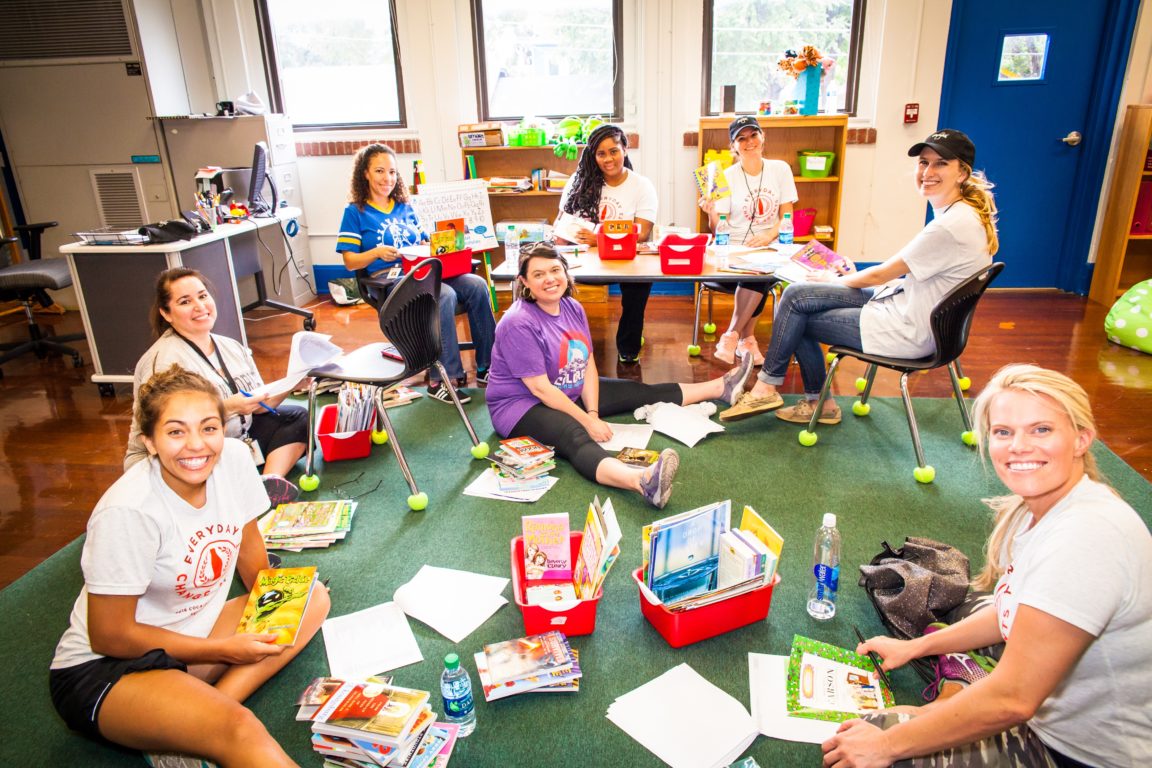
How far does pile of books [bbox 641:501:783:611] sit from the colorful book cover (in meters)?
0.26

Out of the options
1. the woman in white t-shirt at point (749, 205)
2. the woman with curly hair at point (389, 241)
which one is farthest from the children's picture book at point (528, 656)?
the woman in white t-shirt at point (749, 205)

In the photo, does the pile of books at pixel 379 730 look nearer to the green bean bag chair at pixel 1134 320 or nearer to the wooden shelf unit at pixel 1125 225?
the green bean bag chair at pixel 1134 320

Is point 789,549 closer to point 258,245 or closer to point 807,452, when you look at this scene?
point 807,452

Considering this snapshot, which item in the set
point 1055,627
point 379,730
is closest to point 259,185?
point 379,730

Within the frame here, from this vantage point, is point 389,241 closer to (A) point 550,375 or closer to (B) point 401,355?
(B) point 401,355

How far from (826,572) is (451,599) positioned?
1138 millimetres

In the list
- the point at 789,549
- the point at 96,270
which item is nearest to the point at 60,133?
the point at 96,270

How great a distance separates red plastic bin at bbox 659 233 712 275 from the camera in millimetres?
3541

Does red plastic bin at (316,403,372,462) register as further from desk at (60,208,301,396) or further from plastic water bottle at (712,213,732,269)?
plastic water bottle at (712,213,732,269)

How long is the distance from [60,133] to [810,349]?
5.52 metres

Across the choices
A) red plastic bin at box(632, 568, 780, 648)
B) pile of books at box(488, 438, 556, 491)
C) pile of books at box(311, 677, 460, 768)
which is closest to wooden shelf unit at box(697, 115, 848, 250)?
pile of books at box(488, 438, 556, 491)

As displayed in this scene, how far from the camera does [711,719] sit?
1.81 meters

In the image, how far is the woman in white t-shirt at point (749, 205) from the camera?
4383mm

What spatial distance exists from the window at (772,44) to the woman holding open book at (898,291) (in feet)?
8.55
